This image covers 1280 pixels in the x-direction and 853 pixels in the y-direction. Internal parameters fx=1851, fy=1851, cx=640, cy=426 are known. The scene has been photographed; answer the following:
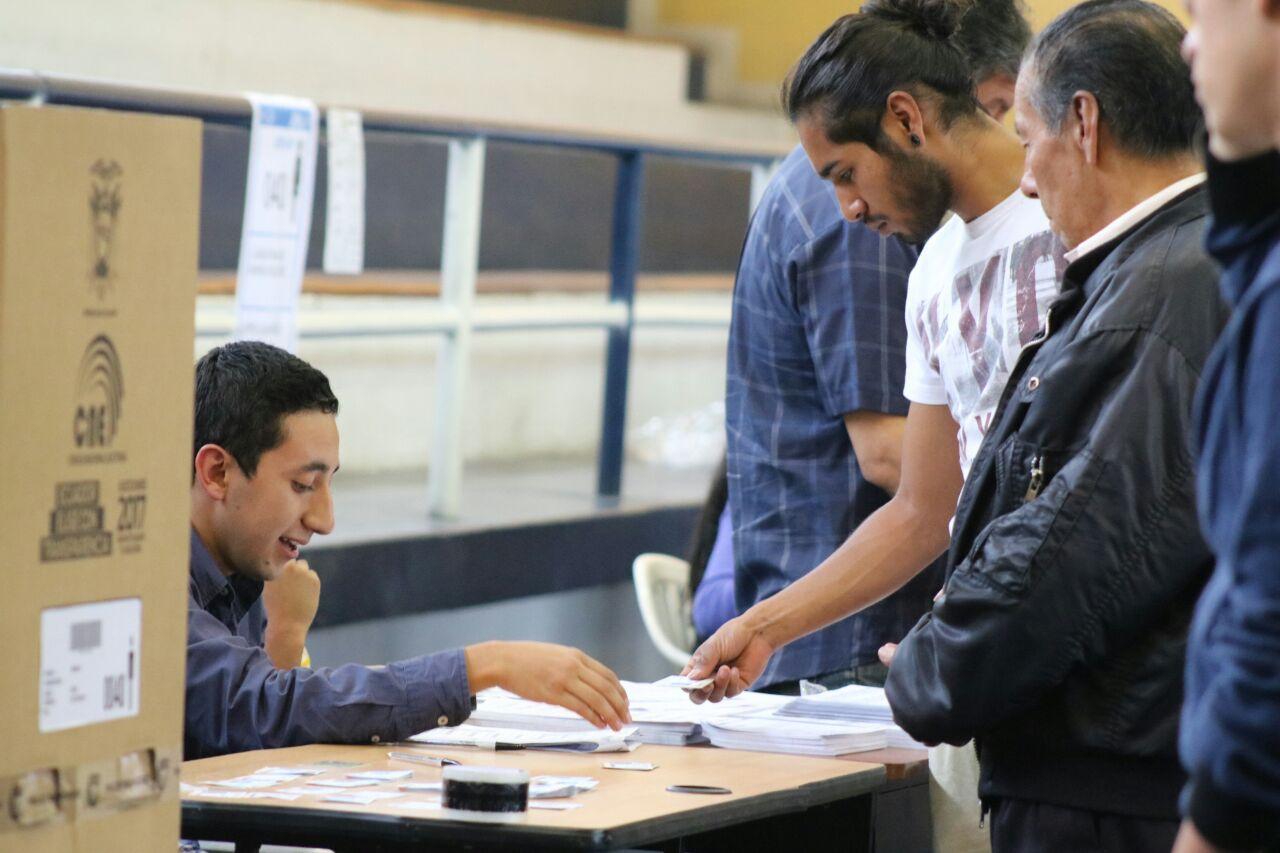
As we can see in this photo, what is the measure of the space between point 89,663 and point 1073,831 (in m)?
0.90

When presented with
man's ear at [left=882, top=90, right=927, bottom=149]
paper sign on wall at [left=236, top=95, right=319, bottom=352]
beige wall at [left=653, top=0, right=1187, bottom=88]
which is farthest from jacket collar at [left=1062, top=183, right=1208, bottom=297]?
beige wall at [left=653, top=0, right=1187, bottom=88]

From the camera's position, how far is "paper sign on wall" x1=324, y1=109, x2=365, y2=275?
3906 mm

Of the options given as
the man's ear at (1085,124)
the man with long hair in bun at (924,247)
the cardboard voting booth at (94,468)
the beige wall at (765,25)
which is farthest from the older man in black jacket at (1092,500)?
the beige wall at (765,25)

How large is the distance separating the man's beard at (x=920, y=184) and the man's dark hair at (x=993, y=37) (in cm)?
21

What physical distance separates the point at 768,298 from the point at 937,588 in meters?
0.48

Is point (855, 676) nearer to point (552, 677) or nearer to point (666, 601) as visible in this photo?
point (552, 677)

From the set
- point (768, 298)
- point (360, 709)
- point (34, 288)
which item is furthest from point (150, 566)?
point (768, 298)

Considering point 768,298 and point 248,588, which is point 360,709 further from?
point 768,298

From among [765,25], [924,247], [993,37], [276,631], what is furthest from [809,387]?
[765,25]

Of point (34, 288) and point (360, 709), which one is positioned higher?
point (34, 288)

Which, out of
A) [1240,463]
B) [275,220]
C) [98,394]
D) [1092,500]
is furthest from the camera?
[275,220]

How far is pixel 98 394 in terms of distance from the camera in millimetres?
1432

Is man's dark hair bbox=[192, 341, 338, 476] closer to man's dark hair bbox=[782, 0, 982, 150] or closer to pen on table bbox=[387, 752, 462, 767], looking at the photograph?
pen on table bbox=[387, 752, 462, 767]

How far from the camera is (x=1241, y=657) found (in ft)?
3.79
